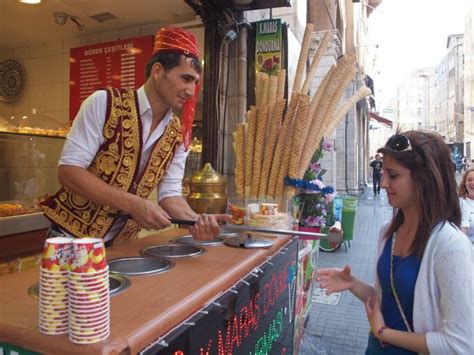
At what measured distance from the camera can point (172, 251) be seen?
221cm

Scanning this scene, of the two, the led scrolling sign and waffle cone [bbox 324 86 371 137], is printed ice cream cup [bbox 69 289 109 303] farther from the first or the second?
waffle cone [bbox 324 86 371 137]

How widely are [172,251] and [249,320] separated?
0.58 m

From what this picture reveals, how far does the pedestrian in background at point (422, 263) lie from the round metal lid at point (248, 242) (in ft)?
2.32

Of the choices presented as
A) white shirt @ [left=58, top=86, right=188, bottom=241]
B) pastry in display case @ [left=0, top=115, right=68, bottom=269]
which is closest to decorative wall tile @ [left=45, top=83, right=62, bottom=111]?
pastry in display case @ [left=0, top=115, right=68, bottom=269]

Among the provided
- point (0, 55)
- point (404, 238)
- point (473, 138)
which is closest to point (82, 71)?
point (0, 55)

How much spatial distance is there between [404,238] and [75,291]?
144cm

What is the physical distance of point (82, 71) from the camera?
16.0 ft

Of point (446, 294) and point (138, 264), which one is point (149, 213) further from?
point (446, 294)

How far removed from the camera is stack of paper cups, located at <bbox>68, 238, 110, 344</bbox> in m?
0.96

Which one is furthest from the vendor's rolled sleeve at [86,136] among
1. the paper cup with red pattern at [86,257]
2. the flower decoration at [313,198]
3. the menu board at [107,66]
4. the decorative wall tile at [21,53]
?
the decorative wall tile at [21,53]

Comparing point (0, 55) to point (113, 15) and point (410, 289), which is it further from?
point (410, 289)

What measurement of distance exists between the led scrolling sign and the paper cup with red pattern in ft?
1.06

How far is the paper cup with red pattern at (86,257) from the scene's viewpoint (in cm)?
95

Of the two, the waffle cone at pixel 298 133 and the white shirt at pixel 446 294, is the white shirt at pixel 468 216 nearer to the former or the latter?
the waffle cone at pixel 298 133
